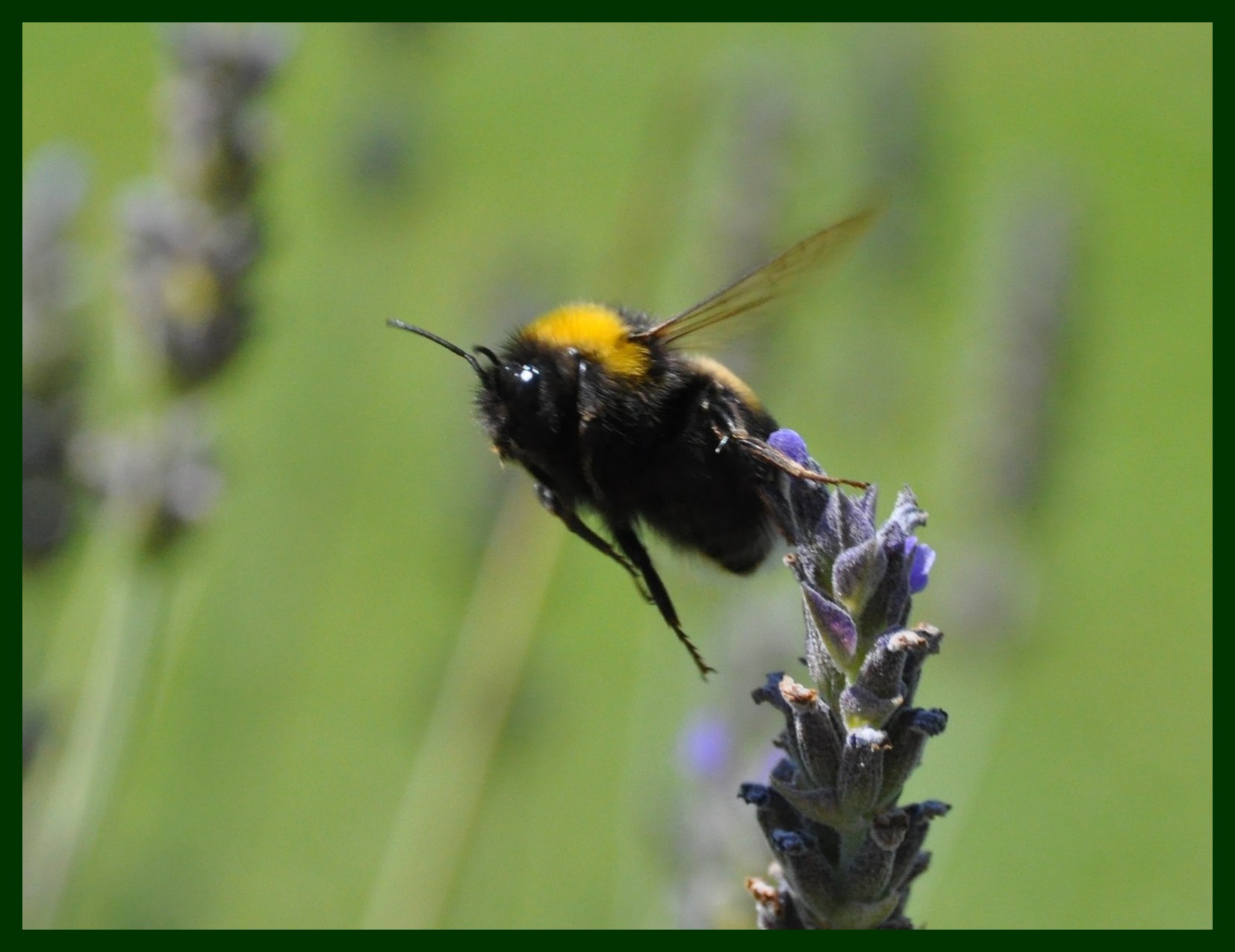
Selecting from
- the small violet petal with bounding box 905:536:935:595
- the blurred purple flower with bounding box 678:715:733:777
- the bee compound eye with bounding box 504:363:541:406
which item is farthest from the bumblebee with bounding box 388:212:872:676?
the small violet petal with bounding box 905:536:935:595

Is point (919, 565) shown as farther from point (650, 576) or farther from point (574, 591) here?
point (574, 591)

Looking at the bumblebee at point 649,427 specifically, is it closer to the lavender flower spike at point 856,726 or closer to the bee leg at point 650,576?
the bee leg at point 650,576

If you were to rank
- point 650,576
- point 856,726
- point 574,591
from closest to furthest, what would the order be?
point 856,726
point 650,576
point 574,591

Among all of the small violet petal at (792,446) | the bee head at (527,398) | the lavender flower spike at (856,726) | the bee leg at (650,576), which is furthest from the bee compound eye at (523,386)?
the lavender flower spike at (856,726)

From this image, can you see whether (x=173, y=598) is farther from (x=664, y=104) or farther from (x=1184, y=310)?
(x=1184, y=310)

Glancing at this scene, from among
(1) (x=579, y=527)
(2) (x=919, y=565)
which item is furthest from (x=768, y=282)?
(2) (x=919, y=565)

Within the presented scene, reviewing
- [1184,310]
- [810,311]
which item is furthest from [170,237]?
[1184,310]
